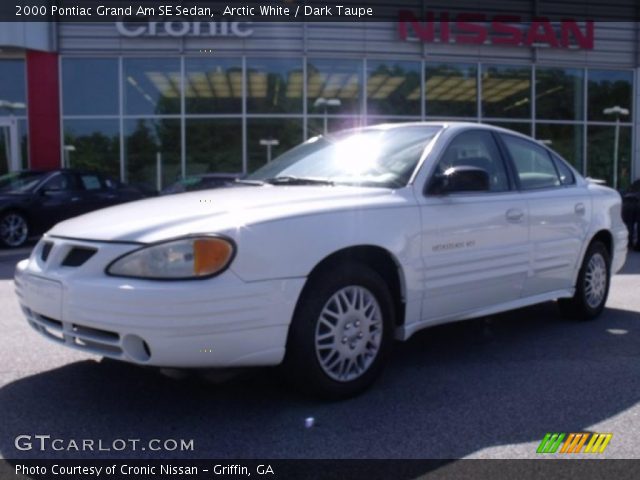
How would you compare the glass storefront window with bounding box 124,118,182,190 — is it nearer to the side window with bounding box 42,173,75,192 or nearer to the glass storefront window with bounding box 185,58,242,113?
the glass storefront window with bounding box 185,58,242,113

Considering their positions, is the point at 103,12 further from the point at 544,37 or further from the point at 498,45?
the point at 544,37

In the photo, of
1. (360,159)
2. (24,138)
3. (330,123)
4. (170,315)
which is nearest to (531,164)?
(360,159)

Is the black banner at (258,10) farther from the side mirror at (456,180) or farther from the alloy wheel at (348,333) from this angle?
the alloy wheel at (348,333)

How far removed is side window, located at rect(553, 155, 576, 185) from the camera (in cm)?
557

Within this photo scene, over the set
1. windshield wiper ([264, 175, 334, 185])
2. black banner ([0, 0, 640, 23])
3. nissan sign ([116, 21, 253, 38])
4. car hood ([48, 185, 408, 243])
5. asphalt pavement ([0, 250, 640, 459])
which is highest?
black banner ([0, 0, 640, 23])

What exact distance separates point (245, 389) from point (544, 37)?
55.6 ft

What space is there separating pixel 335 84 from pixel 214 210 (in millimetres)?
15066

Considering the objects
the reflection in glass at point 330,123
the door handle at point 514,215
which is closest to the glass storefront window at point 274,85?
the reflection in glass at point 330,123

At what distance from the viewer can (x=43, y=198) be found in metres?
12.5

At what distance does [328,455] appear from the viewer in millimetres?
3125

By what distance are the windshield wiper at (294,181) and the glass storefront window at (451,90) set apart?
14504 millimetres

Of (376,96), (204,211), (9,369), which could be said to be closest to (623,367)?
(204,211)

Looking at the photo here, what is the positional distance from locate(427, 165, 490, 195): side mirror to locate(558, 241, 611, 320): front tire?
179cm

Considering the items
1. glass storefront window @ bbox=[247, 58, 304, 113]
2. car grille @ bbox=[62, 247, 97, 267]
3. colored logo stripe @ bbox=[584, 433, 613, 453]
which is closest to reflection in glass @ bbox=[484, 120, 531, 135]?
glass storefront window @ bbox=[247, 58, 304, 113]
